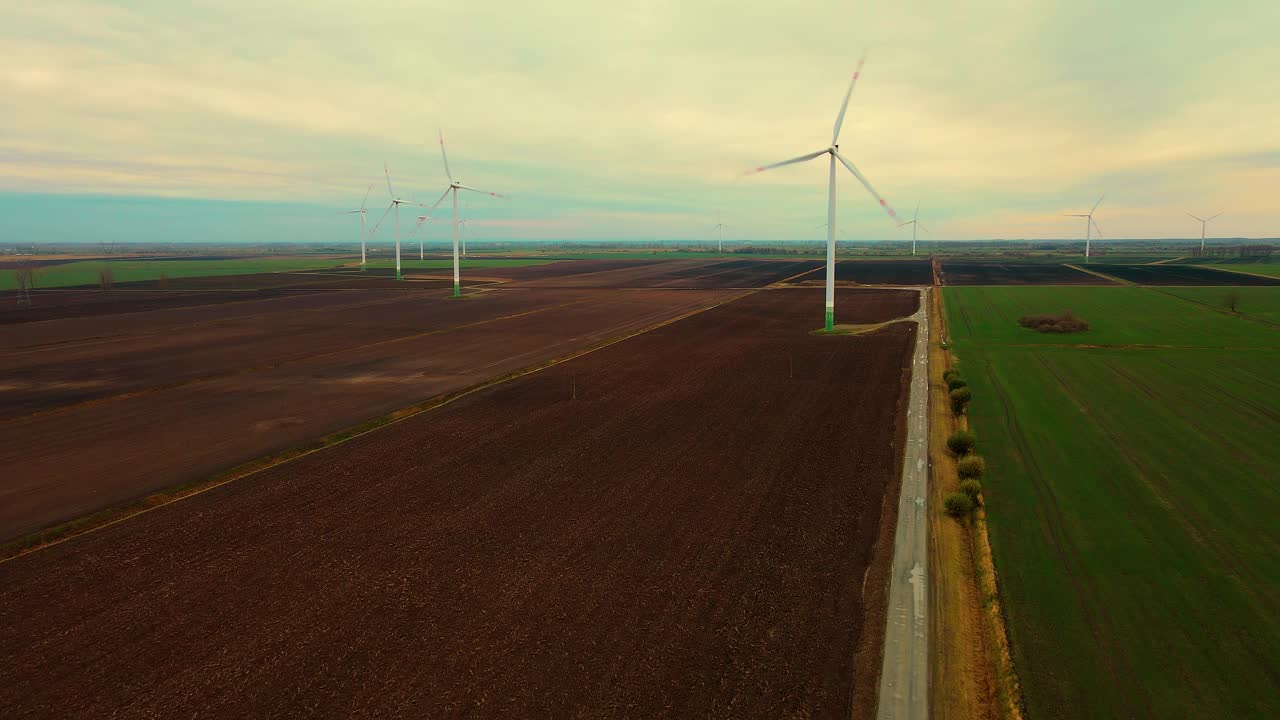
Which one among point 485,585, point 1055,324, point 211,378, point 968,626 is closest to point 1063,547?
point 968,626

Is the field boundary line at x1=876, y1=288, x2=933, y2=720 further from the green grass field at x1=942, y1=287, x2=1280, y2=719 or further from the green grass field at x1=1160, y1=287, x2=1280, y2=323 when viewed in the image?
the green grass field at x1=1160, y1=287, x2=1280, y2=323

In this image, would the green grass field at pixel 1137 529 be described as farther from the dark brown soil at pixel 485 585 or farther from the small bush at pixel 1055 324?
the small bush at pixel 1055 324

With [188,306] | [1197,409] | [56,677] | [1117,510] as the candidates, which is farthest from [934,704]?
[188,306]

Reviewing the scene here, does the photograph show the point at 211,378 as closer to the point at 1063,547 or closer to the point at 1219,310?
the point at 1063,547

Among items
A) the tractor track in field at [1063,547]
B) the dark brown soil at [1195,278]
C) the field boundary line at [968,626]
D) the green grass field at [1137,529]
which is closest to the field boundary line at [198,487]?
the field boundary line at [968,626]

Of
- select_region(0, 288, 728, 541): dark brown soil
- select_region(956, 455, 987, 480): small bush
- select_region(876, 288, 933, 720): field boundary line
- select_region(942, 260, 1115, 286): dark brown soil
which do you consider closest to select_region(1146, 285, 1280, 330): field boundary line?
select_region(942, 260, 1115, 286): dark brown soil

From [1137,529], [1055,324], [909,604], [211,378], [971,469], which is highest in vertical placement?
[1055,324]
